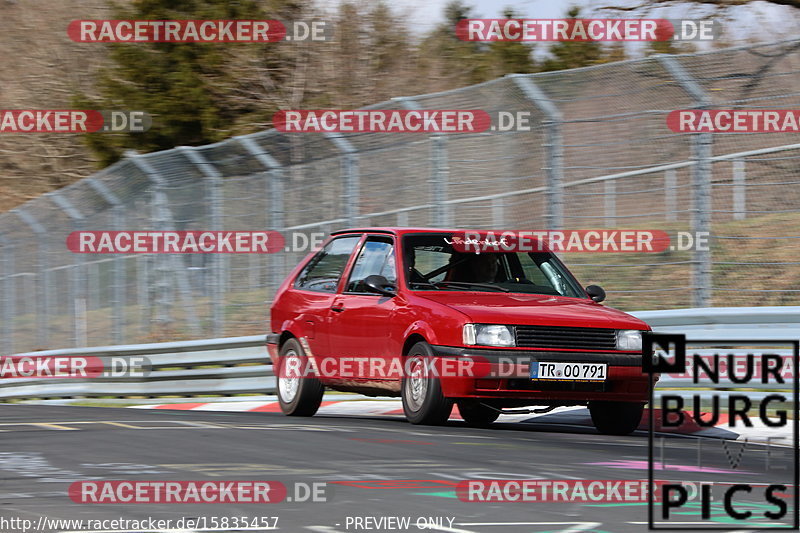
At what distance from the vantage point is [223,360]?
51.9 ft

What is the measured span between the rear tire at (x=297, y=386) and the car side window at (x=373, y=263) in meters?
0.85

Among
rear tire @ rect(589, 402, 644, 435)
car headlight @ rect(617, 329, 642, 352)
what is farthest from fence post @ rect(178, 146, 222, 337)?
car headlight @ rect(617, 329, 642, 352)

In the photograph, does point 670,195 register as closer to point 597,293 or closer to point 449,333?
point 597,293

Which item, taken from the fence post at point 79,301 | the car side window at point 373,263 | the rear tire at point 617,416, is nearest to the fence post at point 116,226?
the fence post at point 79,301

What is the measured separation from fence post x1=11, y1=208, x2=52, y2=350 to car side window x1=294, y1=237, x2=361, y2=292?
440 inches

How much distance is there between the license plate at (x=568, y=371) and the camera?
9.83m

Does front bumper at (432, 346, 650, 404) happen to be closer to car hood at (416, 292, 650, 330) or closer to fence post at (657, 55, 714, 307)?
car hood at (416, 292, 650, 330)

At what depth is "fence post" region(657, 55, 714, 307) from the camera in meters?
11.7

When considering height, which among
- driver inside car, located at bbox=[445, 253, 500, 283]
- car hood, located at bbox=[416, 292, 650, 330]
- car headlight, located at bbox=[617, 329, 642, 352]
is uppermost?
driver inside car, located at bbox=[445, 253, 500, 283]

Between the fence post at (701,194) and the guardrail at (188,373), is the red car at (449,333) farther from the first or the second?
the guardrail at (188,373)

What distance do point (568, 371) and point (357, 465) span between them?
258cm

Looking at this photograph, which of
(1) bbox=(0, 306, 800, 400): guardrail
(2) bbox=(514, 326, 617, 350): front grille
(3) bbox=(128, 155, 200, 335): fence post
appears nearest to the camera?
(2) bbox=(514, 326, 617, 350): front grille

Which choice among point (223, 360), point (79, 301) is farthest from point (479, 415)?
point (79, 301)

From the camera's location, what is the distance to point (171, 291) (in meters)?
19.6
